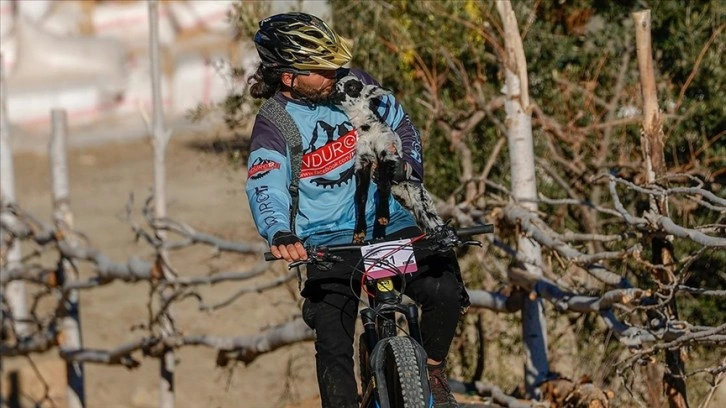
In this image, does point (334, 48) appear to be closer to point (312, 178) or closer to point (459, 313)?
point (312, 178)

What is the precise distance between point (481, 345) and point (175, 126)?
15647 millimetres

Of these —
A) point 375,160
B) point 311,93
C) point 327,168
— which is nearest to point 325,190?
point 327,168

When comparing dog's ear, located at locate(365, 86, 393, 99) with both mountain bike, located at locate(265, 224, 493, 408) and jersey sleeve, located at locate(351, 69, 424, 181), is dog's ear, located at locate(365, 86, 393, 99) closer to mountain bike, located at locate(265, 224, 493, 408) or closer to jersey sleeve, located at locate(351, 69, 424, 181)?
jersey sleeve, located at locate(351, 69, 424, 181)

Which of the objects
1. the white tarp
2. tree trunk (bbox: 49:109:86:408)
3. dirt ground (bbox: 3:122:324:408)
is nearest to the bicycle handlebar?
dirt ground (bbox: 3:122:324:408)

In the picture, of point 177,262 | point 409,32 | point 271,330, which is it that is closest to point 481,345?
point 271,330

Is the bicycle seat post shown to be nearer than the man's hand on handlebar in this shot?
No

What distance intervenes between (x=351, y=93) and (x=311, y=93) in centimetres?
19

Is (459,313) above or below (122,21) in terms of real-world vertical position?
below

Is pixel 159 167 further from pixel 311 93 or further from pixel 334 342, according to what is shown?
pixel 334 342

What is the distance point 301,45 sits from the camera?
600 centimetres

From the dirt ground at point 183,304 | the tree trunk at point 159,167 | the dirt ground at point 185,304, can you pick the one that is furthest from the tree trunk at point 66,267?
the tree trunk at point 159,167

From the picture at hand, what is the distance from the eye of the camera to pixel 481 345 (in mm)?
10508

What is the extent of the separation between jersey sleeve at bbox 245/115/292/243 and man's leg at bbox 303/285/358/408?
0.42 m

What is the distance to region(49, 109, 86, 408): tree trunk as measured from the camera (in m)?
13.2
